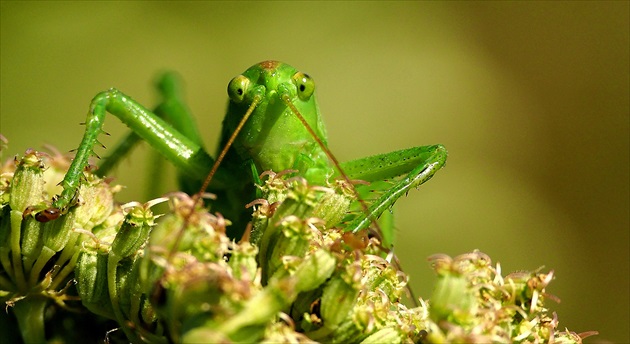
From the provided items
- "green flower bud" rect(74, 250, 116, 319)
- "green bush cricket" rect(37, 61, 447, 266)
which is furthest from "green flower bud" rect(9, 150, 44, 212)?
"green bush cricket" rect(37, 61, 447, 266)

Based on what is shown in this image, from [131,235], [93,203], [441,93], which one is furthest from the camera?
[441,93]

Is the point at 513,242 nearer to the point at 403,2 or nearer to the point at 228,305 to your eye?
the point at 403,2

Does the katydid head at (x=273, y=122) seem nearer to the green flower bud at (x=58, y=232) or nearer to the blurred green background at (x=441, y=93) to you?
the green flower bud at (x=58, y=232)

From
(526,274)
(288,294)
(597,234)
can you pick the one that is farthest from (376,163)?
(597,234)

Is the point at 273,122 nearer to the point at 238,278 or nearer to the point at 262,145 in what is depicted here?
the point at 262,145

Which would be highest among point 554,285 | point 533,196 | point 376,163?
point 376,163

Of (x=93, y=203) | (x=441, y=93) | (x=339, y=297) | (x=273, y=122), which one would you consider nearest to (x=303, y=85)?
(x=273, y=122)
